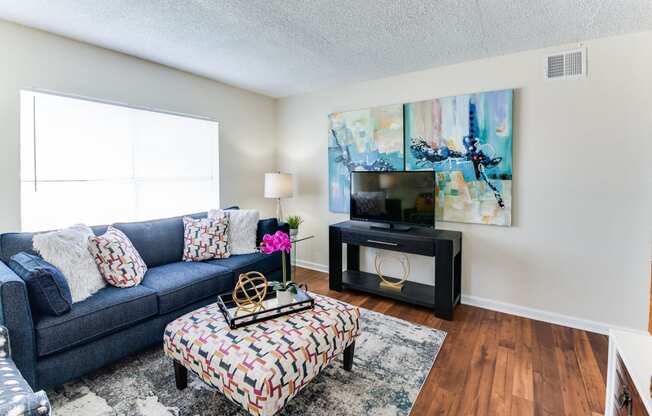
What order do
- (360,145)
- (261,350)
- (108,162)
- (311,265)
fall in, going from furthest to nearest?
(311,265)
(360,145)
(108,162)
(261,350)

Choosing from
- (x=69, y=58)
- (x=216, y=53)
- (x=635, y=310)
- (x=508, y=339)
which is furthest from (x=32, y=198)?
(x=635, y=310)

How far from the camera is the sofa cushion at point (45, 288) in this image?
69.4 inches

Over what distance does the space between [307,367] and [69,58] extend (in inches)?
118

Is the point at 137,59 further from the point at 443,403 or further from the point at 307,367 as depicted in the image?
the point at 443,403

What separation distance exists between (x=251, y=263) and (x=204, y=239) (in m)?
0.49

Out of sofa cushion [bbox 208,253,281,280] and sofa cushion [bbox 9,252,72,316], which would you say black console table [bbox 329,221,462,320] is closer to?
sofa cushion [bbox 208,253,281,280]

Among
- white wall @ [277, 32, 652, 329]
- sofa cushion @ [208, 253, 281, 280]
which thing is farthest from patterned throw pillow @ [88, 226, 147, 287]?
white wall @ [277, 32, 652, 329]

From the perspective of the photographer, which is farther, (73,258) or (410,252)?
(410,252)

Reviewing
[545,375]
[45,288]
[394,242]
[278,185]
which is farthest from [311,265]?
[45,288]

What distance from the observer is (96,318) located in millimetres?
1937

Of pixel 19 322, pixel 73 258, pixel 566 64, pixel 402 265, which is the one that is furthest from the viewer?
pixel 402 265

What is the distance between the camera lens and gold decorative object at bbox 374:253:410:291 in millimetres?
3251

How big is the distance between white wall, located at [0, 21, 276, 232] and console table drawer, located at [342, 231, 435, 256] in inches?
64.5

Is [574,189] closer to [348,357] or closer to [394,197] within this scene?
[394,197]
